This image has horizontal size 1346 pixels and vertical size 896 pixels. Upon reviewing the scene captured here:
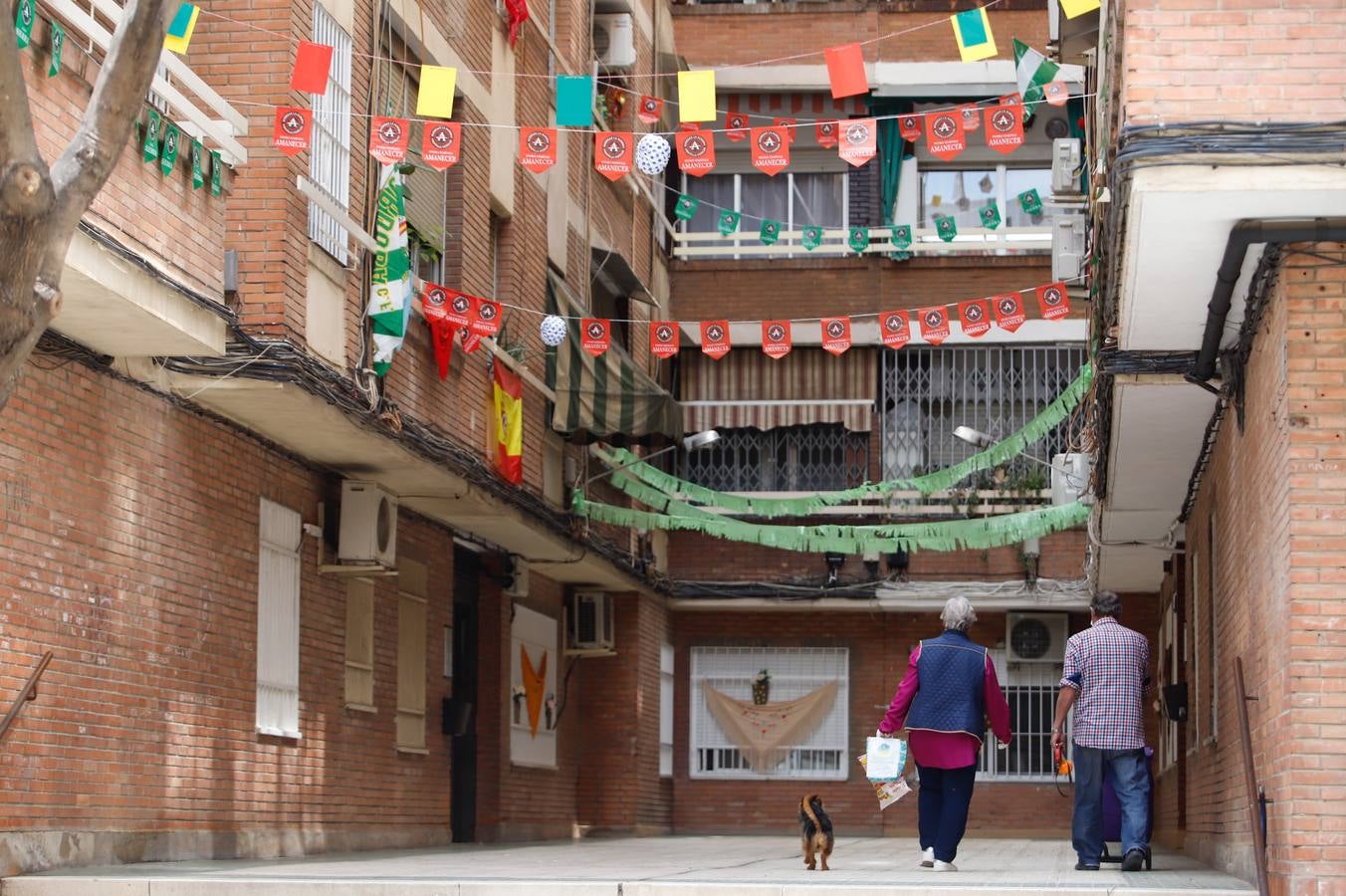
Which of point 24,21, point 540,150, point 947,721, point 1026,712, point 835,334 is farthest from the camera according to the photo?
point 1026,712

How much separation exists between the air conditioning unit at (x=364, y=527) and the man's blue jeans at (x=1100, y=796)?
18.9 ft

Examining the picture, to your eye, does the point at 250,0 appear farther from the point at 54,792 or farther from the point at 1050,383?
the point at 1050,383

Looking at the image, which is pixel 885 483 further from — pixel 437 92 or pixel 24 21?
pixel 24 21

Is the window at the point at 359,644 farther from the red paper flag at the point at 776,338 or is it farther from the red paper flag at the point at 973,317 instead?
the red paper flag at the point at 973,317

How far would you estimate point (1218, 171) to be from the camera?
873 centimetres

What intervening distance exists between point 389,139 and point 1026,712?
50.1 ft

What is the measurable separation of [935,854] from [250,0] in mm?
7005

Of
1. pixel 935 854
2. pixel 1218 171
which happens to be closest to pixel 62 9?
pixel 1218 171

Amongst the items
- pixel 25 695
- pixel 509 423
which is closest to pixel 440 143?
pixel 509 423

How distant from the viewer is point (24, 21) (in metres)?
9.82

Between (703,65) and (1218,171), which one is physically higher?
(703,65)

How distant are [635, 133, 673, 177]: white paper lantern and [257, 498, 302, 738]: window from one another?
417cm

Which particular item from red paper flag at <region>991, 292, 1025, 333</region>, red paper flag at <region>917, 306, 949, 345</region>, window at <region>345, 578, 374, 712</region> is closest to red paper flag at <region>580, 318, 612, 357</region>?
red paper flag at <region>917, 306, 949, 345</region>

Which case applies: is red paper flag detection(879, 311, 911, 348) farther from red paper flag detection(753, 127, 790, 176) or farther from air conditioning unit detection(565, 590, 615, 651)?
air conditioning unit detection(565, 590, 615, 651)
